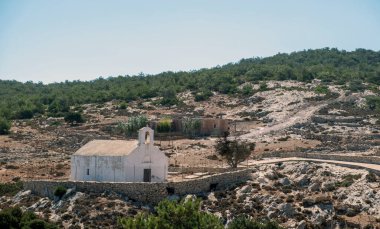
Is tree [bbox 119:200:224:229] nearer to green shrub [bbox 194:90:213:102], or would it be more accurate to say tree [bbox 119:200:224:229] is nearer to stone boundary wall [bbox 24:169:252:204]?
stone boundary wall [bbox 24:169:252:204]

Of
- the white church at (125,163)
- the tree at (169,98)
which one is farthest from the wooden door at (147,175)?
the tree at (169,98)

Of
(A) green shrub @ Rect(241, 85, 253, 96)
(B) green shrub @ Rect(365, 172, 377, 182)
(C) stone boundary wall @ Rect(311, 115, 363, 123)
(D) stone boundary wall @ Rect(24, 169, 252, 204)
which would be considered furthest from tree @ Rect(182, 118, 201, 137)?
(B) green shrub @ Rect(365, 172, 377, 182)

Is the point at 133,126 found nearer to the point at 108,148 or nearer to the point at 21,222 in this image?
the point at 108,148

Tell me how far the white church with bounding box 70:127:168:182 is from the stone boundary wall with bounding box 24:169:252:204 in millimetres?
2673

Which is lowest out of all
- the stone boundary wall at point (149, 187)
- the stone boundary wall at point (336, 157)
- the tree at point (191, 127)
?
the stone boundary wall at point (149, 187)

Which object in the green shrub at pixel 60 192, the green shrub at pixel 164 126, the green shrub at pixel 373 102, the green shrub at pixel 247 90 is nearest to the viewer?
the green shrub at pixel 60 192

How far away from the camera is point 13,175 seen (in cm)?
6519

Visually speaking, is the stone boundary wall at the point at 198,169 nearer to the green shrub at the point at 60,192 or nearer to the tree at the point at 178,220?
the green shrub at the point at 60,192

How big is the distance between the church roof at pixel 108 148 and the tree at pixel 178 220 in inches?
655

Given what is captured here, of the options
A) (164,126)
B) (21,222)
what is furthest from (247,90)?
(21,222)

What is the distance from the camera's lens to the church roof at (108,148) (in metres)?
53.5

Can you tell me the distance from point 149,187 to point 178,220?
1358 cm

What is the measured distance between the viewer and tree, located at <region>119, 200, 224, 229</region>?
34875 mm

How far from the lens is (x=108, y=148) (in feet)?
182
